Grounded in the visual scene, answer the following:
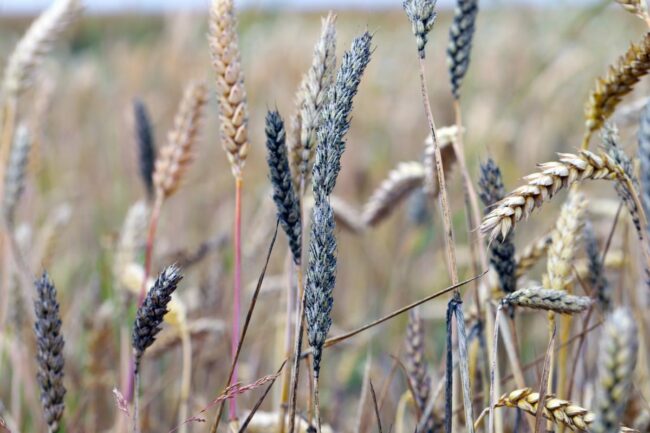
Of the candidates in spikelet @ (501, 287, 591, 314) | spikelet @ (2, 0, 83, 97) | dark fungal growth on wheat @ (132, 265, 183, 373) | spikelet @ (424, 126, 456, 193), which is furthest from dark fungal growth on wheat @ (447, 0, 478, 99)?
spikelet @ (2, 0, 83, 97)

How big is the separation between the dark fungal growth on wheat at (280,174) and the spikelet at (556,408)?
266 mm

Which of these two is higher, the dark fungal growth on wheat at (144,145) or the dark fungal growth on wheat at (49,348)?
the dark fungal growth on wheat at (144,145)

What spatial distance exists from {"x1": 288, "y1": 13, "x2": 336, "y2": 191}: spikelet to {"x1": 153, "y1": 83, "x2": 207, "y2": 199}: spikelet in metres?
0.33

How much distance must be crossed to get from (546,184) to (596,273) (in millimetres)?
309

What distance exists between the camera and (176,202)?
2.58 m

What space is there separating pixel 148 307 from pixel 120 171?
294 cm

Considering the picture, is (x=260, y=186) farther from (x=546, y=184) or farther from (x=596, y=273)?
(x=546, y=184)

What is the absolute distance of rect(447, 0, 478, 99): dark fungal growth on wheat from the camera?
2.83 ft

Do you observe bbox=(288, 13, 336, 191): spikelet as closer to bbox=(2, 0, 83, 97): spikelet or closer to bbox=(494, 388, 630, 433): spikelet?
bbox=(494, 388, 630, 433): spikelet

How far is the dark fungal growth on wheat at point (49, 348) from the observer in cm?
70

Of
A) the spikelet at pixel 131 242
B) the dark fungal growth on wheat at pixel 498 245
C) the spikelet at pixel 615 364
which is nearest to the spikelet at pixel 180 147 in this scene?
the spikelet at pixel 131 242

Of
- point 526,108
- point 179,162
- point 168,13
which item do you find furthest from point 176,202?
point 168,13

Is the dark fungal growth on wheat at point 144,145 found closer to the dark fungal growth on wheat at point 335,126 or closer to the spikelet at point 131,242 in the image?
the spikelet at point 131,242

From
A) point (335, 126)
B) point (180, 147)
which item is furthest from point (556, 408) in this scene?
point (180, 147)
